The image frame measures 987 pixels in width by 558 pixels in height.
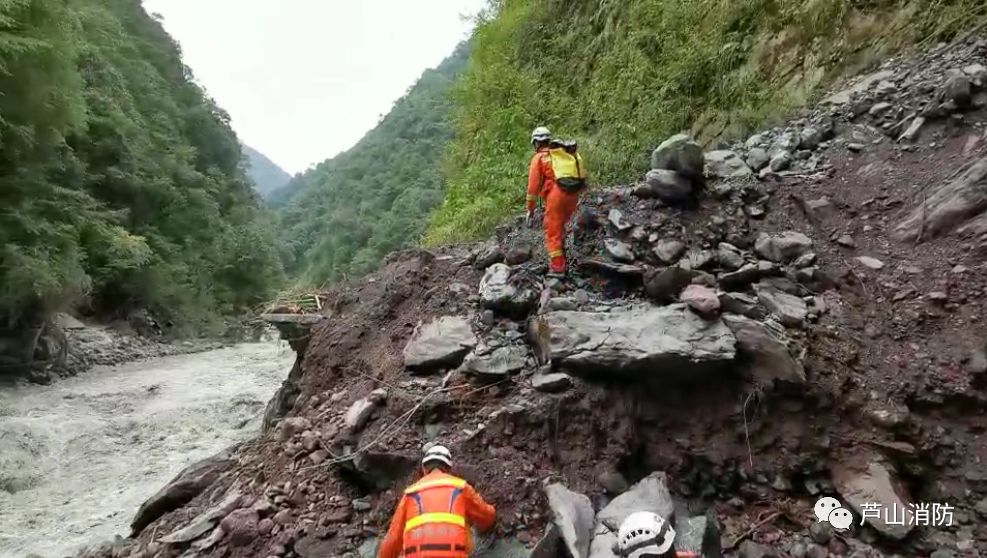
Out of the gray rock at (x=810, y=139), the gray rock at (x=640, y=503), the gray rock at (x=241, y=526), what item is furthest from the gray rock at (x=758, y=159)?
the gray rock at (x=241, y=526)

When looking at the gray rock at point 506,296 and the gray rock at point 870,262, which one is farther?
the gray rock at point 506,296

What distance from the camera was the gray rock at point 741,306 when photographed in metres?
4.57

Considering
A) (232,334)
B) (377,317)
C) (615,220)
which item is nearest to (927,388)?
(615,220)

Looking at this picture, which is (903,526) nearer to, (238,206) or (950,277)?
(950,277)

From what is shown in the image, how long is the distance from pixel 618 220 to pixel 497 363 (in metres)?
1.99

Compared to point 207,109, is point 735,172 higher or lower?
lower

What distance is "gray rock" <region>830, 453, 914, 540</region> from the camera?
3700 millimetres

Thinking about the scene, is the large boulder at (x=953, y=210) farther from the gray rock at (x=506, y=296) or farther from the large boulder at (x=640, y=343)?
the gray rock at (x=506, y=296)

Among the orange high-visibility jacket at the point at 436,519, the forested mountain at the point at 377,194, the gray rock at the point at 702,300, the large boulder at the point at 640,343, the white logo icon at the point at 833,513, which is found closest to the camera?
the orange high-visibility jacket at the point at 436,519

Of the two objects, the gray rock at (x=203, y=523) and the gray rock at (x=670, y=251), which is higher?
the gray rock at (x=670, y=251)

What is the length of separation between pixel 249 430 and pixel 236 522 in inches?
229

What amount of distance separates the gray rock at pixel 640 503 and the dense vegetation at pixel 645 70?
16.6 feet

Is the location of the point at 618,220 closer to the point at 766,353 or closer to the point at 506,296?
the point at 506,296

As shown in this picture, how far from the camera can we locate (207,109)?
119ft
